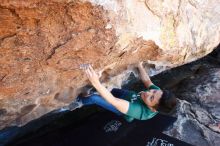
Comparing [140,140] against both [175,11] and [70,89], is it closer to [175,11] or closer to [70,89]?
[70,89]

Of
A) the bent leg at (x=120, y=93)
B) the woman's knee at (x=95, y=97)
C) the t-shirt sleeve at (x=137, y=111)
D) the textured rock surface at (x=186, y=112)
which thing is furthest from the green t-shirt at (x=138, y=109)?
the textured rock surface at (x=186, y=112)

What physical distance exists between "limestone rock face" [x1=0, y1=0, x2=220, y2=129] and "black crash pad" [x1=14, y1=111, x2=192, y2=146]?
1.44ft

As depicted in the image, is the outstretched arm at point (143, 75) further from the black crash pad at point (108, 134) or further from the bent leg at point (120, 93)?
the black crash pad at point (108, 134)

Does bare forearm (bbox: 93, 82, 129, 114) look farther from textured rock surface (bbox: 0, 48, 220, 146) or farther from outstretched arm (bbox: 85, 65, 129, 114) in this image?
textured rock surface (bbox: 0, 48, 220, 146)

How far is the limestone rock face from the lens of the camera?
6.25 feet

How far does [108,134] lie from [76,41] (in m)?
1.23

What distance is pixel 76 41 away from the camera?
6.95 ft

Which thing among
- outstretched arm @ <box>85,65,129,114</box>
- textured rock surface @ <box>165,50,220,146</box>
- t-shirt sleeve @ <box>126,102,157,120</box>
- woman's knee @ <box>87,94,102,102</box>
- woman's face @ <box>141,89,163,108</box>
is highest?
outstretched arm @ <box>85,65,129,114</box>

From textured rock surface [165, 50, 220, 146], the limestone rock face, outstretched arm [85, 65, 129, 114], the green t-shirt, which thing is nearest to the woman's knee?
the limestone rock face

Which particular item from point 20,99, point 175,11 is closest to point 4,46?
point 20,99

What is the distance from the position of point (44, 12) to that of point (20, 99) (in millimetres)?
770

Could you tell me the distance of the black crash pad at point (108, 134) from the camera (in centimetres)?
296

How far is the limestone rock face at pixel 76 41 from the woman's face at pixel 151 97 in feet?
1.09

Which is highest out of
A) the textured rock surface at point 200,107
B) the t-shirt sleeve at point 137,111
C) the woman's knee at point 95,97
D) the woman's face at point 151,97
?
the woman's knee at point 95,97
